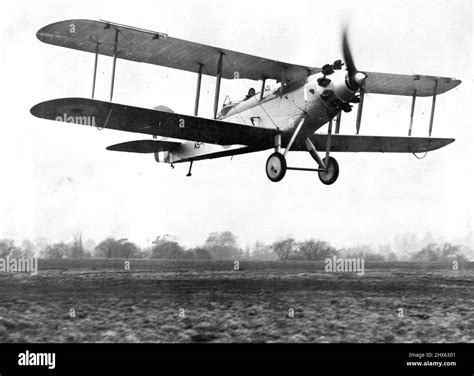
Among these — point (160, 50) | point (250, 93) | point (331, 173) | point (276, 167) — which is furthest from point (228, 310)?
point (250, 93)

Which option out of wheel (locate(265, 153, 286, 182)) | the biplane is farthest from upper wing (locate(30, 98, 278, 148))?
wheel (locate(265, 153, 286, 182))

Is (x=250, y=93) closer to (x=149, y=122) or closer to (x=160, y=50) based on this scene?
(x=160, y=50)

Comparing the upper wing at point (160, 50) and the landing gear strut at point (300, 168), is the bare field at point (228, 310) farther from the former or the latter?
the upper wing at point (160, 50)

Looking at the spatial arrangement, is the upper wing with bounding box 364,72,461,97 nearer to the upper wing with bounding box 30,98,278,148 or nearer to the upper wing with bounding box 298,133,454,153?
the upper wing with bounding box 298,133,454,153
